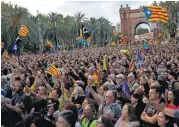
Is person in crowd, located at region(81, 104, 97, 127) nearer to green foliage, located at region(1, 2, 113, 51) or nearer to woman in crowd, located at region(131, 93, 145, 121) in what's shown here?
woman in crowd, located at region(131, 93, 145, 121)

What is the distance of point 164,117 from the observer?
4.78 m

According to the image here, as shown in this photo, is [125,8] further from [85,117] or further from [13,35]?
[85,117]

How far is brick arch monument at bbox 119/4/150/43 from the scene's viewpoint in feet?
277

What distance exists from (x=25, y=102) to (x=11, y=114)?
321 mm

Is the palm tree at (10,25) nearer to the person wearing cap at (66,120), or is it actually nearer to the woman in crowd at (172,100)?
the woman in crowd at (172,100)

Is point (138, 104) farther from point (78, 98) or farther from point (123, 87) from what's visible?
point (123, 87)

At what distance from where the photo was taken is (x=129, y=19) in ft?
281

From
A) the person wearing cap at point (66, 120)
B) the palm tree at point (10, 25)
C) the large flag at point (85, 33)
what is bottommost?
the person wearing cap at point (66, 120)

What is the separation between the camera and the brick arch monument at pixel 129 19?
84562 millimetres

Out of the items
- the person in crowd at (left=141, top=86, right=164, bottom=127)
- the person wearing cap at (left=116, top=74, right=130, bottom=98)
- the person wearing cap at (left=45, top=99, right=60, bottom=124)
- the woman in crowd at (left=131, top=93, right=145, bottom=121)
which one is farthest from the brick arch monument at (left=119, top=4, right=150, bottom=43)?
the person in crowd at (left=141, top=86, right=164, bottom=127)

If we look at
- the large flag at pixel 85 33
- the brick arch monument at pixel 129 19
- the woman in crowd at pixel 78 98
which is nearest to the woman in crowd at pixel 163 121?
the woman in crowd at pixel 78 98

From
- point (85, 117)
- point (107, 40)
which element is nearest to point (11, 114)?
point (85, 117)

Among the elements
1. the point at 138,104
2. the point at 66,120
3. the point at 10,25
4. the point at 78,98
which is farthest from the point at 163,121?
the point at 10,25

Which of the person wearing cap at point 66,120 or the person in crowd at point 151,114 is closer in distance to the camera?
the person wearing cap at point 66,120
